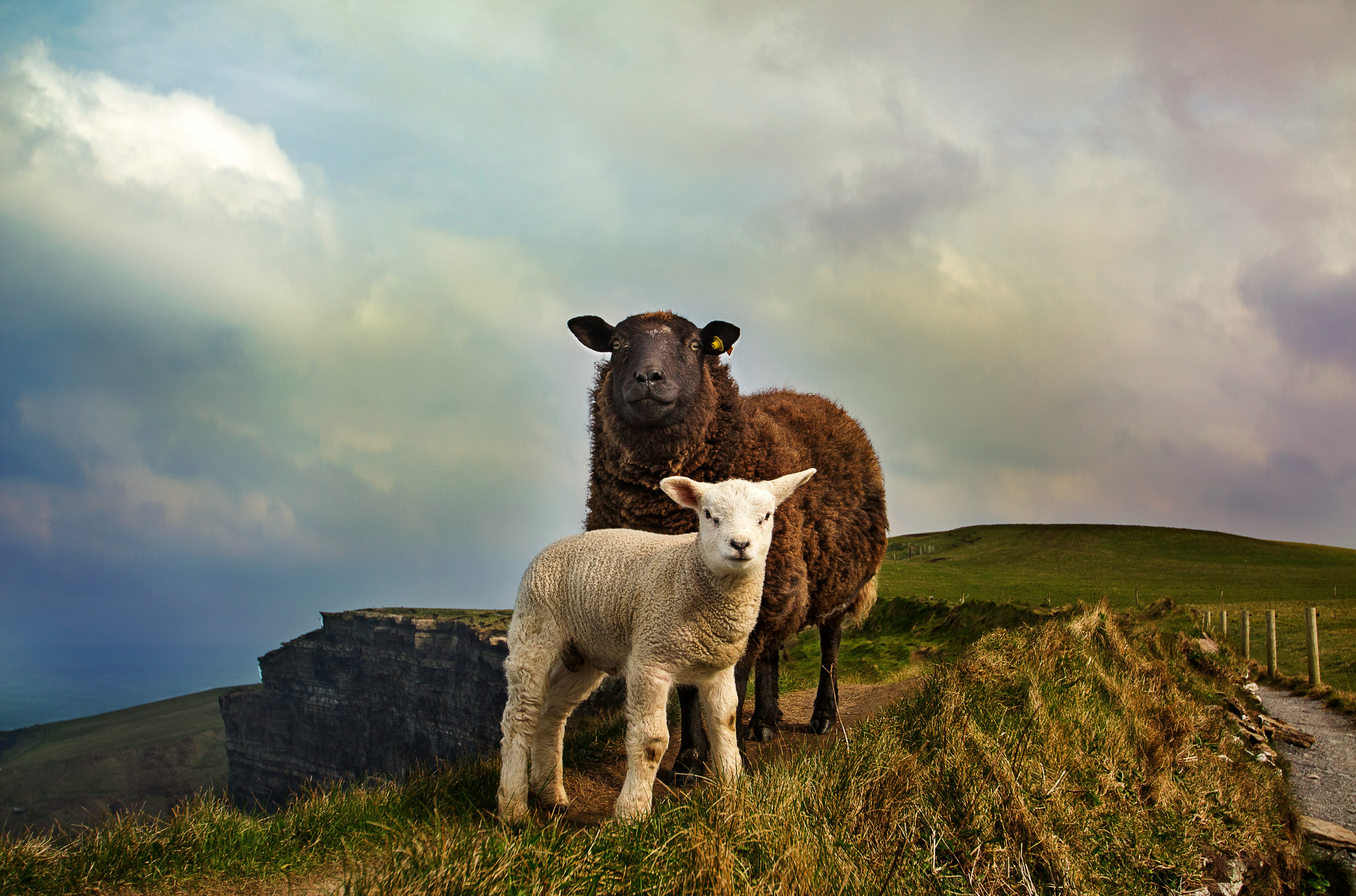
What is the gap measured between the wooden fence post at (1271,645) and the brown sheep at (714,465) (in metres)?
16.0

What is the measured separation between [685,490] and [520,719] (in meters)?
2.05

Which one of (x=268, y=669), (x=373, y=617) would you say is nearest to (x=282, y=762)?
(x=268, y=669)

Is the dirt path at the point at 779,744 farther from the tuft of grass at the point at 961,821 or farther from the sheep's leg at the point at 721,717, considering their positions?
the tuft of grass at the point at 961,821

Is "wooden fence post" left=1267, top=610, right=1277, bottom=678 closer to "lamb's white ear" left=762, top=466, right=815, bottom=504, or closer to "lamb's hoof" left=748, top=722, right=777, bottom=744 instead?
"lamb's hoof" left=748, top=722, right=777, bottom=744

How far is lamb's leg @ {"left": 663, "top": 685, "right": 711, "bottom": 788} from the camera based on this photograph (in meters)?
6.01

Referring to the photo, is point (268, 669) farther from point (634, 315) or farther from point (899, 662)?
point (634, 315)

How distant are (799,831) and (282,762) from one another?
347ft

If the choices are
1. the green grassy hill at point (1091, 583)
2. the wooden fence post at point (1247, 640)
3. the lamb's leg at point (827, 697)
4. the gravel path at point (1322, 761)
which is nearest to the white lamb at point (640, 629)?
the lamb's leg at point (827, 697)

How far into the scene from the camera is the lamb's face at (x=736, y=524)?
4.36 meters

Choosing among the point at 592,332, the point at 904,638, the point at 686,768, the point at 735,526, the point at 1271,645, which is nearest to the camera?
the point at 735,526

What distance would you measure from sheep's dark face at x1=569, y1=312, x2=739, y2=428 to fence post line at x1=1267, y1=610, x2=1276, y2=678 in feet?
61.0

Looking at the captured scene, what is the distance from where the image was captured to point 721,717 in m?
4.95

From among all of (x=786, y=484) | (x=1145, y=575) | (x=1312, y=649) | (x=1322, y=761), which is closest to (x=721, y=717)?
(x=786, y=484)

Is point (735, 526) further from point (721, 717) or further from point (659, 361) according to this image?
point (659, 361)
